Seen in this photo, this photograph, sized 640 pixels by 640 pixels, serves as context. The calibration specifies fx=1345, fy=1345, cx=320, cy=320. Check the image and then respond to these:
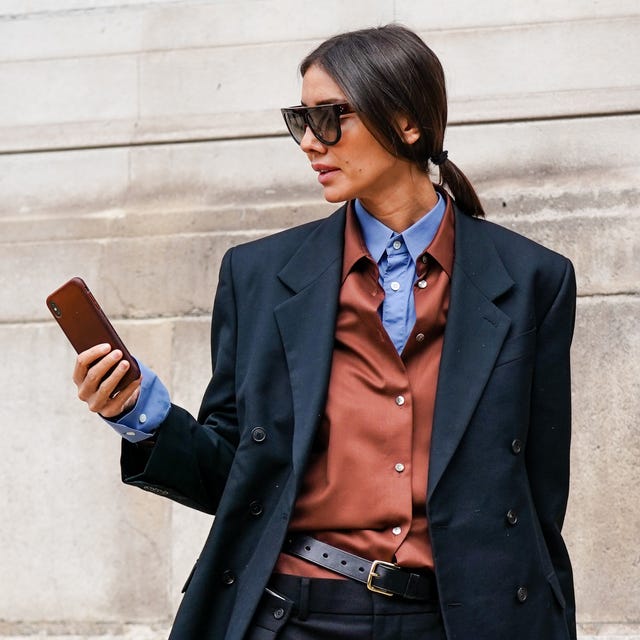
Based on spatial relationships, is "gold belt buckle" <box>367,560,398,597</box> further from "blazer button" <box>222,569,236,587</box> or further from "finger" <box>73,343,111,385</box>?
"finger" <box>73,343,111,385</box>

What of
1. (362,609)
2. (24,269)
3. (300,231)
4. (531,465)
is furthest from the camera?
(24,269)

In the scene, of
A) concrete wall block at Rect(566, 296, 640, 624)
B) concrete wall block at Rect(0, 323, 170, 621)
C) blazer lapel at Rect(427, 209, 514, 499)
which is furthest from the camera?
concrete wall block at Rect(0, 323, 170, 621)

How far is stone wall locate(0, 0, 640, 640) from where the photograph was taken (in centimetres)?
486

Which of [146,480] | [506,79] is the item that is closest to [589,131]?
[506,79]

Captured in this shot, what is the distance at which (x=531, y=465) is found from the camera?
319 cm

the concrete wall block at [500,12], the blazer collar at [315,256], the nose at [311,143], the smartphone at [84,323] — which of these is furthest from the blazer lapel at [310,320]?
the concrete wall block at [500,12]

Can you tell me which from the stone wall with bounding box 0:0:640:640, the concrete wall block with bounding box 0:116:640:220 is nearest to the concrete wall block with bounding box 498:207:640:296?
the stone wall with bounding box 0:0:640:640

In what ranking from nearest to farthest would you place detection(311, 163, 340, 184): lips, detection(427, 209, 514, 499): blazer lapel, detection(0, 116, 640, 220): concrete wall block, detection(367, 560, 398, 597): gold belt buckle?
detection(367, 560, 398, 597): gold belt buckle, detection(427, 209, 514, 499): blazer lapel, detection(311, 163, 340, 184): lips, detection(0, 116, 640, 220): concrete wall block

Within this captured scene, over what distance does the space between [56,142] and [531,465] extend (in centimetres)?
294

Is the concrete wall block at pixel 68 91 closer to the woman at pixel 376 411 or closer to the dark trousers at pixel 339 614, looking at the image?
the woman at pixel 376 411

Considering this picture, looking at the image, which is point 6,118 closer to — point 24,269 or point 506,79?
point 24,269

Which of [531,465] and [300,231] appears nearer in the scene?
[531,465]

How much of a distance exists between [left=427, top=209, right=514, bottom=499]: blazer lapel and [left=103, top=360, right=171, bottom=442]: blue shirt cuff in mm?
631

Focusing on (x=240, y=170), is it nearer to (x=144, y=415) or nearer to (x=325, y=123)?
(x=325, y=123)
